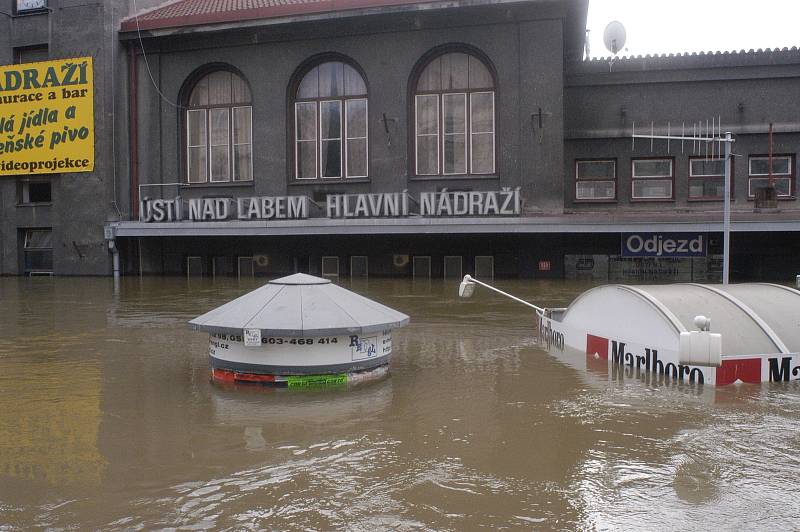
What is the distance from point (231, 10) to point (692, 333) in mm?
27061

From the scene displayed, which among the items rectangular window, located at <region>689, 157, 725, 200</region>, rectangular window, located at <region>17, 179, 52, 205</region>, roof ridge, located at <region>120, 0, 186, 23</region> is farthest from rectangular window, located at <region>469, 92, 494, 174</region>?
rectangular window, located at <region>17, 179, 52, 205</region>

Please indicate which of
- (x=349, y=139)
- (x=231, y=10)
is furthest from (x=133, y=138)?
(x=349, y=139)

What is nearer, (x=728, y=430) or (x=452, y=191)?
(x=728, y=430)

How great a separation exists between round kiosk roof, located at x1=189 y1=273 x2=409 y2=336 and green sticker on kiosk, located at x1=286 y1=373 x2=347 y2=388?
64cm

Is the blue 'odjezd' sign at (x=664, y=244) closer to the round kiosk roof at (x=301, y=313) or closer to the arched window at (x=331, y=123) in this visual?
the arched window at (x=331, y=123)

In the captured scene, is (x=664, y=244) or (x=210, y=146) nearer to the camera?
(x=664, y=244)

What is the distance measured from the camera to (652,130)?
30078 mm

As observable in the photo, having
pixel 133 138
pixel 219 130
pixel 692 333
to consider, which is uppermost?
pixel 219 130

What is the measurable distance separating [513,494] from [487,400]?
10.9 ft

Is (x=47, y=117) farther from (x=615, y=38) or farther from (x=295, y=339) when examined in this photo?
(x=295, y=339)

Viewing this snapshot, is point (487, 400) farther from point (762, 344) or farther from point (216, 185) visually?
point (216, 185)

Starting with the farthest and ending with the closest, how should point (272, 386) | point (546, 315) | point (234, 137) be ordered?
point (234, 137) < point (546, 315) < point (272, 386)

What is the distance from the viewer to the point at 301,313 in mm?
10266

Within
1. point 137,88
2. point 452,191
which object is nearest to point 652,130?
point 452,191
